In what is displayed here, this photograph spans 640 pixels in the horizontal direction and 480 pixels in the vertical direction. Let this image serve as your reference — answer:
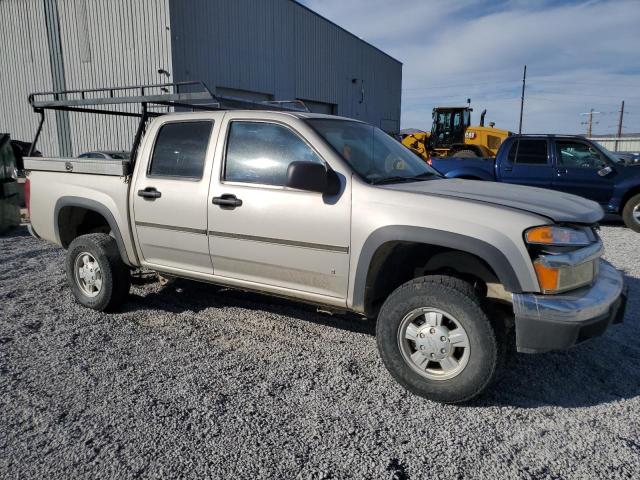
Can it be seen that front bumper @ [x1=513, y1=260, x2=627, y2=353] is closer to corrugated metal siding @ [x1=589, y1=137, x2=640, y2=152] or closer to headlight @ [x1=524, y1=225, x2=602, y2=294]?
headlight @ [x1=524, y1=225, x2=602, y2=294]

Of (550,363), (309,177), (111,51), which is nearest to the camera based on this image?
(309,177)

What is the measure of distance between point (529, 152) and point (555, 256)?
7.97m

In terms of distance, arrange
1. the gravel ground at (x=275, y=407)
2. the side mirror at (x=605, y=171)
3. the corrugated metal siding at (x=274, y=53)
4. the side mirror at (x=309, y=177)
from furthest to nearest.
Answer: the corrugated metal siding at (x=274, y=53), the side mirror at (x=605, y=171), the side mirror at (x=309, y=177), the gravel ground at (x=275, y=407)

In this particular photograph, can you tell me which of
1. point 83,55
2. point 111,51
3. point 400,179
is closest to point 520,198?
point 400,179

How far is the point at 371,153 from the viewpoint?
3.85 meters

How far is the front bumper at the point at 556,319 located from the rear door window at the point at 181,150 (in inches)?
102

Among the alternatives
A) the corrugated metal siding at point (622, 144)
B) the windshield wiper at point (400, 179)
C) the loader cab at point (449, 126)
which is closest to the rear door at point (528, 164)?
the windshield wiper at point (400, 179)

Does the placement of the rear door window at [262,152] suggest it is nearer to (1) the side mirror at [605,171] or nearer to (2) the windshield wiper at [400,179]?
(2) the windshield wiper at [400,179]

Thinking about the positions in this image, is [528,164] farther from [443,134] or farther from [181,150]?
[443,134]

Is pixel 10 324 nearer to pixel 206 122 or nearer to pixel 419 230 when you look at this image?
pixel 206 122

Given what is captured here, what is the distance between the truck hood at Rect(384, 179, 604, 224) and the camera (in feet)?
9.71

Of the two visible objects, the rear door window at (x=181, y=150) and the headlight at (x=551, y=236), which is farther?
the rear door window at (x=181, y=150)

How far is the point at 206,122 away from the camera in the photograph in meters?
4.05

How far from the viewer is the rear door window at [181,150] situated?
4012 millimetres
